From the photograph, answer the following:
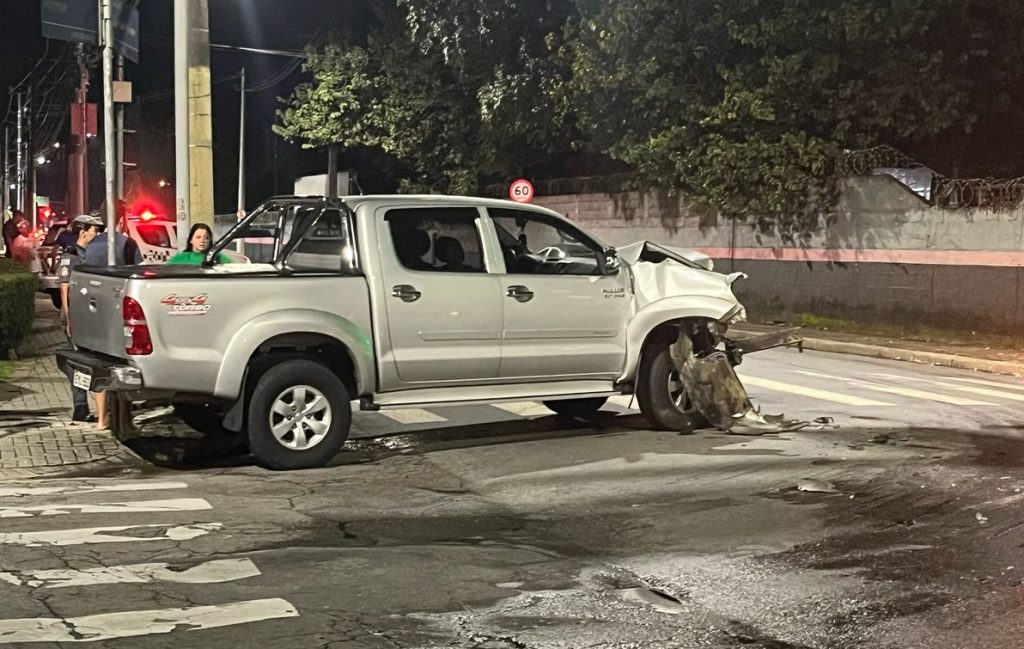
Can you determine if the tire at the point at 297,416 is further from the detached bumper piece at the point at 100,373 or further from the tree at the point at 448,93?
the tree at the point at 448,93

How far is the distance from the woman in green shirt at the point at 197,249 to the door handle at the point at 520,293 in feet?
8.43

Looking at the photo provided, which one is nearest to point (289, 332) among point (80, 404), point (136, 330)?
point (136, 330)

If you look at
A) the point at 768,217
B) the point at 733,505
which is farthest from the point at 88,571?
the point at 768,217

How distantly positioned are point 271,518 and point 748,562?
2813mm

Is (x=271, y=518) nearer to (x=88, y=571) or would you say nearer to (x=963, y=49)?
(x=88, y=571)

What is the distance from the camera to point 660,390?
1002 cm

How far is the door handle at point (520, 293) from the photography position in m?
9.29

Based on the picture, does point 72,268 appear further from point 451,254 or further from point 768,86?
point 768,86

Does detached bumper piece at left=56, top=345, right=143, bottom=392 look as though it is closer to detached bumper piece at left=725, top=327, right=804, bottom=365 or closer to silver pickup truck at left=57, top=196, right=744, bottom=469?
silver pickup truck at left=57, top=196, right=744, bottom=469

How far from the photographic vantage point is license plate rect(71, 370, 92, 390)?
27.5ft

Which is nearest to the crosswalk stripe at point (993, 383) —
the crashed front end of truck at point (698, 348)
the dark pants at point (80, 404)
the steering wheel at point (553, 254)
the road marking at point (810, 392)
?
the road marking at point (810, 392)

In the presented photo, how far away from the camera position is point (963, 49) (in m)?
21.5

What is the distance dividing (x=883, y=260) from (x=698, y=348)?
39.3 ft

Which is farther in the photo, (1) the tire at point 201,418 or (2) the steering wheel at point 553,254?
(2) the steering wheel at point 553,254
